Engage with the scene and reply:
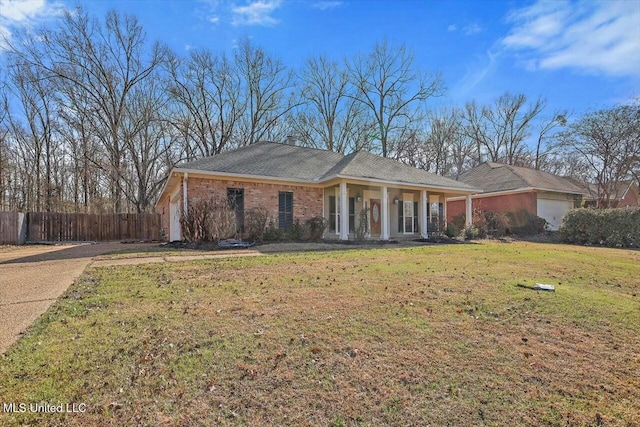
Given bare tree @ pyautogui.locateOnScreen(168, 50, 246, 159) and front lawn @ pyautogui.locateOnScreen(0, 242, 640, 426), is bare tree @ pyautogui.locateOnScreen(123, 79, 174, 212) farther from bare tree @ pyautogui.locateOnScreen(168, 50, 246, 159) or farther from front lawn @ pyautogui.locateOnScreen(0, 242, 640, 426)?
front lawn @ pyautogui.locateOnScreen(0, 242, 640, 426)

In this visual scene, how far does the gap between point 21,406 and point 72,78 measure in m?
27.5

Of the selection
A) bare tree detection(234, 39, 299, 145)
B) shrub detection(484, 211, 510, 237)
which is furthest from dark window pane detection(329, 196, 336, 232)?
bare tree detection(234, 39, 299, 145)

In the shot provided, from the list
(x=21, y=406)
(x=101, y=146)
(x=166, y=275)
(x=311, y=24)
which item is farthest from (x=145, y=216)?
(x=21, y=406)

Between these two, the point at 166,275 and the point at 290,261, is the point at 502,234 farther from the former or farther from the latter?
the point at 166,275

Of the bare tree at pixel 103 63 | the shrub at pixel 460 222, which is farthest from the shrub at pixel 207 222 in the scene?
the bare tree at pixel 103 63

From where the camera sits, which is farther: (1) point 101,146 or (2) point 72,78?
(1) point 101,146

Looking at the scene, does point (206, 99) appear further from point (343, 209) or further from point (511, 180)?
point (511, 180)

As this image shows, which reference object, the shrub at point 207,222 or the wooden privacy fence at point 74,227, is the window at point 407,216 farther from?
the wooden privacy fence at point 74,227

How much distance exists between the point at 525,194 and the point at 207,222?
19.0 metres

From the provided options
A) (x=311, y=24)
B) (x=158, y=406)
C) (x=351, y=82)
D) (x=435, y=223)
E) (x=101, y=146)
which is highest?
(x=351, y=82)

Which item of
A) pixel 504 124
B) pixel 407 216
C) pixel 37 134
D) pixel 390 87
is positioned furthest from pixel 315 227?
pixel 504 124

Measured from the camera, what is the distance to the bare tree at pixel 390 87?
29.2 metres

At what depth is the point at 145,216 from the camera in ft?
65.4

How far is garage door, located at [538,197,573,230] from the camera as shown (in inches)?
804
